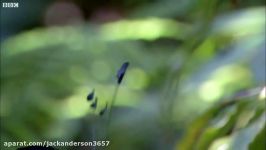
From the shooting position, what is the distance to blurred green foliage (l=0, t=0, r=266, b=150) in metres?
0.62

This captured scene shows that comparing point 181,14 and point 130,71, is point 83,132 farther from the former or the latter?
point 181,14

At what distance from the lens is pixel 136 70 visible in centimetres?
75

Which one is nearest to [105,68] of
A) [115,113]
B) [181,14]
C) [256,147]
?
[115,113]

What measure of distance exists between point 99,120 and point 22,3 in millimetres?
185

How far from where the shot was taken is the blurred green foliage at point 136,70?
616 millimetres
